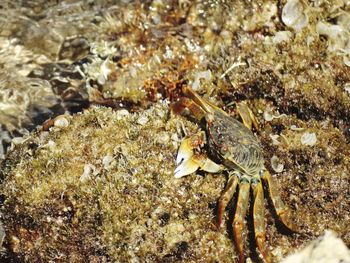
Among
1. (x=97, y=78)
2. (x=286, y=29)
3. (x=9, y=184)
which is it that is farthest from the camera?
(x=97, y=78)

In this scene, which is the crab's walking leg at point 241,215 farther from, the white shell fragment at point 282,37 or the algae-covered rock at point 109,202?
the white shell fragment at point 282,37

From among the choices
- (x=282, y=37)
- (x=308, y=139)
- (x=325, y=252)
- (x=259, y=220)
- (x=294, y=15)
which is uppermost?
(x=294, y=15)

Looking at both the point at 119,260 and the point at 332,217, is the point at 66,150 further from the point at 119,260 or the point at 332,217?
the point at 332,217

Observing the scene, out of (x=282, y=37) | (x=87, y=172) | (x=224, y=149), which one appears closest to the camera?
(x=87, y=172)

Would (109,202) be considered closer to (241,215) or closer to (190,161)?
(190,161)

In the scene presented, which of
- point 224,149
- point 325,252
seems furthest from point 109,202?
point 325,252

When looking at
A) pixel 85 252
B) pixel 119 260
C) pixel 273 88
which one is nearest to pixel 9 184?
pixel 85 252

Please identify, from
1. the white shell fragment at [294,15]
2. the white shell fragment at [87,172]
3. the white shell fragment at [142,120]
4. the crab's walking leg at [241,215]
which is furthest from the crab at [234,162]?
the white shell fragment at [294,15]

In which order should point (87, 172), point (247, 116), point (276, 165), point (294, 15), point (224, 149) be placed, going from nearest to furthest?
point (87, 172) < point (224, 149) < point (276, 165) < point (247, 116) < point (294, 15)
